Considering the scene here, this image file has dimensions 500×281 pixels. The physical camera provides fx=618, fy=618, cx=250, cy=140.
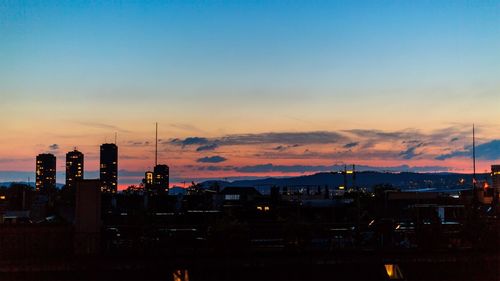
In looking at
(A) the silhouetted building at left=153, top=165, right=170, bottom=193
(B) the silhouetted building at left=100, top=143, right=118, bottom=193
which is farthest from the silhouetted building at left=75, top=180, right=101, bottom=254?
(B) the silhouetted building at left=100, top=143, right=118, bottom=193

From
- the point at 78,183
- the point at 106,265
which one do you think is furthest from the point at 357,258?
the point at 78,183

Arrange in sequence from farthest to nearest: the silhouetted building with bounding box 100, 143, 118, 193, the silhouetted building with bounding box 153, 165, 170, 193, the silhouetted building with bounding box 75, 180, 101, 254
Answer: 1. the silhouetted building with bounding box 100, 143, 118, 193
2. the silhouetted building with bounding box 153, 165, 170, 193
3. the silhouetted building with bounding box 75, 180, 101, 254

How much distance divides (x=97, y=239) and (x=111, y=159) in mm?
112048

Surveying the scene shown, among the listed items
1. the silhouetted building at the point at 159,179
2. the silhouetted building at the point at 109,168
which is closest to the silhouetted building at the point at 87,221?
the silhouetted building at the point at 159,179

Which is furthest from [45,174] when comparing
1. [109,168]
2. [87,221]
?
[87,221]

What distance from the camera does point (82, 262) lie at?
10.7 meters

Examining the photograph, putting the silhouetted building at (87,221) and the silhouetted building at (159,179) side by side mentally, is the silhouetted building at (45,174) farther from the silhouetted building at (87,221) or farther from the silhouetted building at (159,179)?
the silhouetted building at (87,221)

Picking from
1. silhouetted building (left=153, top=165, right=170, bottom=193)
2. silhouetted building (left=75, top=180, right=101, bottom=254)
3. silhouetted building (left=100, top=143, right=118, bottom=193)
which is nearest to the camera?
silhouetted building (left=75, top=180, right=101, bottom=254)

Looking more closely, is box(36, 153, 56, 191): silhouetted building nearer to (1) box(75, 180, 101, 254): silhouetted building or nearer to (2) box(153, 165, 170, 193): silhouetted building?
(2) box(153, 165, 170, 193): silhouetted building

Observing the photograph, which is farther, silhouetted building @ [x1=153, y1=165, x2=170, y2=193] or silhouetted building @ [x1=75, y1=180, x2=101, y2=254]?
silhouetted building @ [x1=153, y1=165, x2=170, y2=193]

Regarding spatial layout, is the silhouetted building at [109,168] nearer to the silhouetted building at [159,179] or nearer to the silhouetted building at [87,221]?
the silhouetted building at [159,179]

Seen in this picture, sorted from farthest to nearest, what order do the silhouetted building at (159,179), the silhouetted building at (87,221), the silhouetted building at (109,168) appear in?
the silhouetted building at (109,168) → the silhouetted building at (159,179) → the silhouetted building at (87,221)

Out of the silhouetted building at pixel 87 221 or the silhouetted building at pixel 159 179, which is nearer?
the silhouetted building at pixel 87 221

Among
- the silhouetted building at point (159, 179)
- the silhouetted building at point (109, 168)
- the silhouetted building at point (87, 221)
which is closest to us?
the silhouetted building at point (87, 221)
